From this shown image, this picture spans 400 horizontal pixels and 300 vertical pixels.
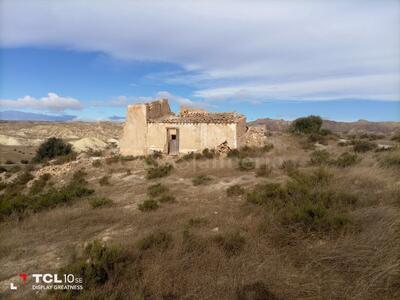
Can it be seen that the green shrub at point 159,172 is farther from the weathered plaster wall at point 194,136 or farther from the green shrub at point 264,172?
the green shrub at point 264,172

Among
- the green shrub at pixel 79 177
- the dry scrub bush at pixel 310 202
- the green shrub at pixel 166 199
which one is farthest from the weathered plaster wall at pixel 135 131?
the dry scrub bush at pixel 310 202

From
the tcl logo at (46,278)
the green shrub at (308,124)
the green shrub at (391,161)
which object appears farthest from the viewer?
the green shrub at (308,124)

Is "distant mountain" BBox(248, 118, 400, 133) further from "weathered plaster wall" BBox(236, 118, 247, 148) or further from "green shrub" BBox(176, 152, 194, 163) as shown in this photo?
"green shrub" BBox(176, 152, 194, 163)

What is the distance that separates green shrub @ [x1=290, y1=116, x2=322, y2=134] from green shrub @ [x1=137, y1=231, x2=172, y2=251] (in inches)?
1218

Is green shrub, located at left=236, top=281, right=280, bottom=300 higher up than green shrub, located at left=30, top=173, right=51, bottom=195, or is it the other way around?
green shrub, located at left=236, top=281, right=280, bottom=300

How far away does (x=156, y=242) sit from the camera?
5211 mm

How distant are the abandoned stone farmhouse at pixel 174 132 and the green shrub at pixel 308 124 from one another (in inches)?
642

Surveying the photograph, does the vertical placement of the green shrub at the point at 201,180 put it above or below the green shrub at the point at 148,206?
above

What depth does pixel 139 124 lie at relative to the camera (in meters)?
19.5

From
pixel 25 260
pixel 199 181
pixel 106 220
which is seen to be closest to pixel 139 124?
pixel 199 181

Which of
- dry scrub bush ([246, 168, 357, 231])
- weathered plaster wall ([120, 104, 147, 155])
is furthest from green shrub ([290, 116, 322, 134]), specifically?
dry scrub bush ([246, 168, 357, 231])

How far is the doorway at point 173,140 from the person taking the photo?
19.3m

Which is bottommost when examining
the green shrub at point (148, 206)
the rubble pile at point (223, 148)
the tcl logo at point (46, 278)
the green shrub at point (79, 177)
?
the tcl logo at point (46, 278)

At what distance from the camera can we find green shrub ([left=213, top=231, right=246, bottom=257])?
4.72 m
